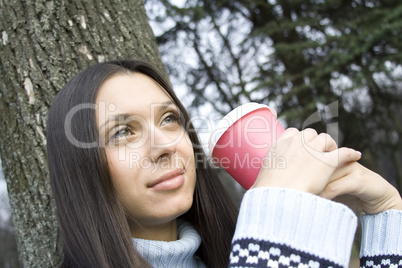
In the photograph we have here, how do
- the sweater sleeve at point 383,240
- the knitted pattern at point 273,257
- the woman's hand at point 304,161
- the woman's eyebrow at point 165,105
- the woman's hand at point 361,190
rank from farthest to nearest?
the woman's eyebrow at point 165,105 → the sweater sleeve at point 383,240 → the woman's hand at point 361,190 → the woman's hand at point 304,161 → the knitted pattern at point 273,257

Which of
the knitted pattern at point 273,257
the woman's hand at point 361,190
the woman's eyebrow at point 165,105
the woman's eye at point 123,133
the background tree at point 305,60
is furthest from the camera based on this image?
the background tree at point 305,60

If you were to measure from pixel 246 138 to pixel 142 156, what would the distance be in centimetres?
37

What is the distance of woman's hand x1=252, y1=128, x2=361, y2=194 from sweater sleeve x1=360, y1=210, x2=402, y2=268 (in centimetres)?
31

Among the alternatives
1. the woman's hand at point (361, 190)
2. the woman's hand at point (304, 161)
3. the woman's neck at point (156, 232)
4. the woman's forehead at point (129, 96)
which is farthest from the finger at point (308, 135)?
the woman's neck at point (156, 232)

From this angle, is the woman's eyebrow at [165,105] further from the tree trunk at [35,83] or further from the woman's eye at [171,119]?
the tree trunk at [35,83]

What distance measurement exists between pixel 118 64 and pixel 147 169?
1.79ft

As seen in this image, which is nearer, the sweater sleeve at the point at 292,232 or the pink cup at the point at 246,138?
the sweater sleeve at the point at 292,232

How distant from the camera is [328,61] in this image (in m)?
4.82

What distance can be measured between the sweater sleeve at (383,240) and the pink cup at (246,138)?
460 mm

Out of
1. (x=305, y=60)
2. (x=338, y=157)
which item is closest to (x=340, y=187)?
(x=338, y=157)

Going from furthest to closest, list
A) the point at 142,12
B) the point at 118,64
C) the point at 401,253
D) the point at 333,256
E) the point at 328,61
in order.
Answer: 1. the point at 328,61
2. the point at 142,12
3. the point at 118,64
4. the point at 401,253
5. the point at 333,256

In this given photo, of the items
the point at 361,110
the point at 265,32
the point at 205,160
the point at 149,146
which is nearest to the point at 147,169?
the point at 149,146

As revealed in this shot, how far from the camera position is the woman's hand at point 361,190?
3.99 ft

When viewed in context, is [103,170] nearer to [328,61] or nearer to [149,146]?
[149,146]
